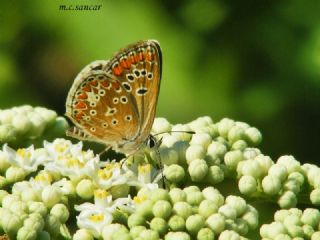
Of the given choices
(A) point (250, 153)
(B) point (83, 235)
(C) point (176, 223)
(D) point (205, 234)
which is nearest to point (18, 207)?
(B) point (83, 235)

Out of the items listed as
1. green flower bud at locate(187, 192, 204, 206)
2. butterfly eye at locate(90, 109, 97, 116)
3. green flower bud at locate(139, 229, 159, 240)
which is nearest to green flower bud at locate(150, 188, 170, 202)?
green flower bud at locate(187, 192, 204, 206)

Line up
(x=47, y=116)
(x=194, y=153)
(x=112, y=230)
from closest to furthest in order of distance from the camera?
1. (x=112, y=230)
2. (x=194, y=153)
3. (x=47, y=116)

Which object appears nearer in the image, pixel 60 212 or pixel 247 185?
pixel 60 212

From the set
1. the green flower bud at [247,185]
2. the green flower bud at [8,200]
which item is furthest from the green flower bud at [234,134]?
the green flower bud at [8,200]

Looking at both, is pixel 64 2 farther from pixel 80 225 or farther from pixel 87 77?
pixel 80 225

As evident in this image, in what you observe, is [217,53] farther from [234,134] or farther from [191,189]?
[191,189]

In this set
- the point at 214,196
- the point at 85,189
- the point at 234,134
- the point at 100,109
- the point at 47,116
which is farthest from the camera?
the point at 47,116

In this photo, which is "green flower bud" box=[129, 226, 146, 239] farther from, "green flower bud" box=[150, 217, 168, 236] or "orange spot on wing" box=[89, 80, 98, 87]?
"orange spot on wing" box=[89, 80, 98, 87]
